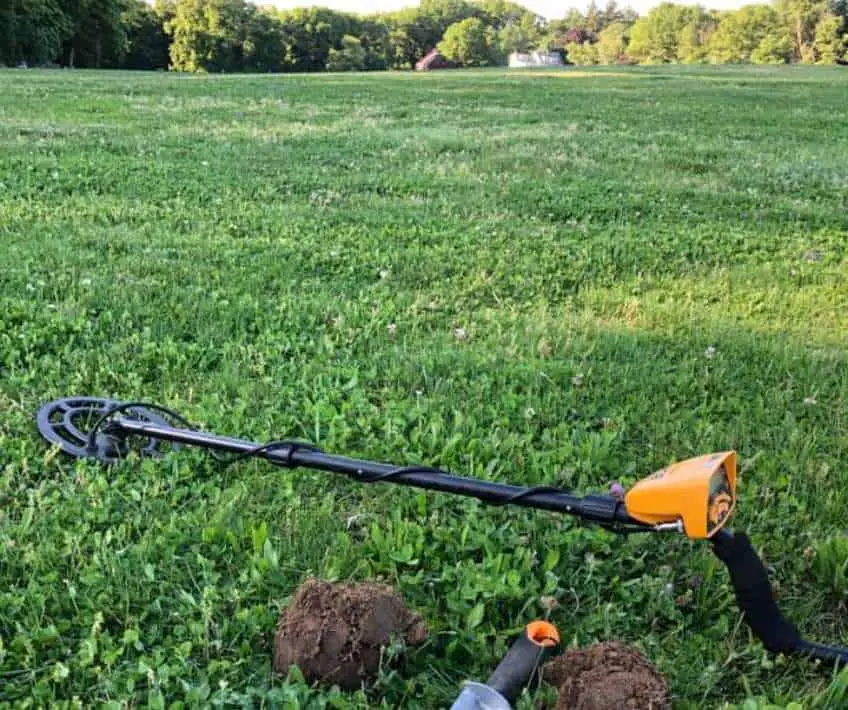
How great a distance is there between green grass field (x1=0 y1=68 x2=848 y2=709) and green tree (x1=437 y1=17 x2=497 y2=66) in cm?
9194

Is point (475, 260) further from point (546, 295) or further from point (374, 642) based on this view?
point (374, 642)

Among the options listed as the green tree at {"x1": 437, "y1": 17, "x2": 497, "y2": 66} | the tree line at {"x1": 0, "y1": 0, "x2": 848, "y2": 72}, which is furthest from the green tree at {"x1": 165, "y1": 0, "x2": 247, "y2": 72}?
the green tree at {"x1": 437, "y1": 17, "x2": 497, "y2": 66}

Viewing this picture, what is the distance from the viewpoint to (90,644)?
6.48 ft

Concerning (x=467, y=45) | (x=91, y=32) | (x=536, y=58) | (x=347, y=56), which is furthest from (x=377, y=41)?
(x=91, y=32)

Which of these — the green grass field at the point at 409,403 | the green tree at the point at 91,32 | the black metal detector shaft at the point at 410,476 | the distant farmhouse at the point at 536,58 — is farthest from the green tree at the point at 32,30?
the distant farmhouse at the point at 536,58

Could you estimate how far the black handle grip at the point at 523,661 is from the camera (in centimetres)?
185

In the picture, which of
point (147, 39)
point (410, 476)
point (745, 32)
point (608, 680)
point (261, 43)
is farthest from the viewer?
point (745, 32)

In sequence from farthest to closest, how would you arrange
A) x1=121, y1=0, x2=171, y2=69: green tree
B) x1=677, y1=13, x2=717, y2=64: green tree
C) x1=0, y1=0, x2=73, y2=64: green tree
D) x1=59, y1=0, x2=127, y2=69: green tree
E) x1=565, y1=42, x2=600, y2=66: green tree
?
x1=565, y1=42, x2=600, y2=66: green tree → x1=677, y1=13, x2=717, y2=64: green tree → x1=121, y1=0, x2=171, y2=69: green tree → x1=59, y1=0, x2=127, y2=69: green tree → x1=0, y1=0, x2=73, y2=64: green tree

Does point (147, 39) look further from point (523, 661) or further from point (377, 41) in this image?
point (523, 661)

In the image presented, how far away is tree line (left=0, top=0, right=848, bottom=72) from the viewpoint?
54969mm

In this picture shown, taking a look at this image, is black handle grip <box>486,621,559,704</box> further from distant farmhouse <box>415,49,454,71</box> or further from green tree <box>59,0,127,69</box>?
distant farmhouse <box>415,49,454,71</box>

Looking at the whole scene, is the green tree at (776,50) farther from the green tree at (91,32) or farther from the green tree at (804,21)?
the green tree at (91,32)

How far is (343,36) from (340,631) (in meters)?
92.4

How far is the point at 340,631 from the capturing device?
6.30 feet
